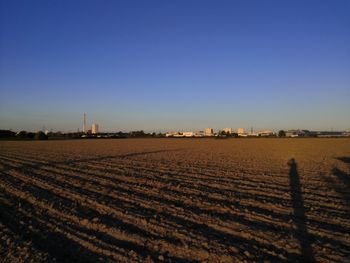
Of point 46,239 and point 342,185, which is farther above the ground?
point 46,239

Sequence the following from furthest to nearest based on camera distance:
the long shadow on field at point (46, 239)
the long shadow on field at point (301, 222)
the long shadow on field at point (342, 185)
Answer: the long shadow on field at point (342, 185), the long shadow on field at point (301, 222), the long shadow on field at point (46, 239)

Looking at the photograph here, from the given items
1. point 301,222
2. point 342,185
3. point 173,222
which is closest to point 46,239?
point 173,222

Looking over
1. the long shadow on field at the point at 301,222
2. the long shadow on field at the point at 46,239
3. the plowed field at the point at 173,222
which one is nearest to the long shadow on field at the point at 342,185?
the plowed field at the point at 173,222

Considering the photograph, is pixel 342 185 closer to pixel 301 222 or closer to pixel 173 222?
pixel 301 222

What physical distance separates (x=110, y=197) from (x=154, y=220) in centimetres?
275

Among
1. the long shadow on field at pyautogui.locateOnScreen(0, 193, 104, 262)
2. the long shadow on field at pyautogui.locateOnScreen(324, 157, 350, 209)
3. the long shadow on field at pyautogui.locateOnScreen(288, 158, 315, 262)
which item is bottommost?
the long shadow on field at pyautogui.locateOnScreen(324, 157, 350, 209)

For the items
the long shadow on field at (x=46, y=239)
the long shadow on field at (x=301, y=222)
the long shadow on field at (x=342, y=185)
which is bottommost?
the long shadow on field at (x=342, y=185)

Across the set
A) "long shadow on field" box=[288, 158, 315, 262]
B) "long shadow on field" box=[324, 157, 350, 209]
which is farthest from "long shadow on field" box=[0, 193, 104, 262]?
"long shadow on field" box=[324, 157, 350, 209]

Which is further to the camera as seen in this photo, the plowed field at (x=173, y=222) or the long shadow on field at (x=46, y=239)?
the plowed field at (x=173, y=222)

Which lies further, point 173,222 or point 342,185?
point 342,185

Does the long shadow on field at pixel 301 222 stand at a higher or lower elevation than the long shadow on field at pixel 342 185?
higher

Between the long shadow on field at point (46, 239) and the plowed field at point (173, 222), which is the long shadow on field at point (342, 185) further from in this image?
the long shadow on field at point (46, 239)

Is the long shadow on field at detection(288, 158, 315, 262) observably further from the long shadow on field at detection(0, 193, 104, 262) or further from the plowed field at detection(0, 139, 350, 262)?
the long shadow on field at detection(0, 193, 104, 262)

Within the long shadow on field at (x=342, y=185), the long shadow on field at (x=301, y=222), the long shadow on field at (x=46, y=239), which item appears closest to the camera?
the long shadow on field at (x=46, y=239)
